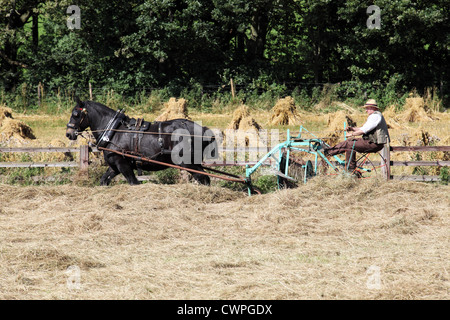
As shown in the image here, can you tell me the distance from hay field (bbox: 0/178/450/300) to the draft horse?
0.74 metres

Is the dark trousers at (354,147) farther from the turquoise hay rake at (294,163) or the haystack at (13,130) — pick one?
the haystack at (13,130)

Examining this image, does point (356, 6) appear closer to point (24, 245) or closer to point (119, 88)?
point (119, 88)

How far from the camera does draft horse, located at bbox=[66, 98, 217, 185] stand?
11047 mm

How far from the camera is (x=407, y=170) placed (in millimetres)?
13516

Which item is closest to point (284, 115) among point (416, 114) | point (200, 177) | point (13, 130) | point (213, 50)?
point (416, 114)

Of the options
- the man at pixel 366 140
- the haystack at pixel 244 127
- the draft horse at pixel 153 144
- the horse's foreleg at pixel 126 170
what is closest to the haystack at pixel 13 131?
the draft horse at pixel 153 144

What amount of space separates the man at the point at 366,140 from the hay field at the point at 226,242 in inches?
30.3

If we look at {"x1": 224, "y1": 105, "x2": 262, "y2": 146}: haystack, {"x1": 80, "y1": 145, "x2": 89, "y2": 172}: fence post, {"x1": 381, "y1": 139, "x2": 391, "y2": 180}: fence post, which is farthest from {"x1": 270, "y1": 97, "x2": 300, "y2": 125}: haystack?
{"x1": 80, "y1": 145, "x2": 89, "y2": 172}: fence post

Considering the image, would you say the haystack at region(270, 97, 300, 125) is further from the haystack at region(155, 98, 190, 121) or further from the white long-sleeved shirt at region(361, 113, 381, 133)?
the white long-sleeved shirt at region(361, 113, 381, 133)

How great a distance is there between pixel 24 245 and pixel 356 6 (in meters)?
21.7

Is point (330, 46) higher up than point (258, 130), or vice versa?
point (330, 46)

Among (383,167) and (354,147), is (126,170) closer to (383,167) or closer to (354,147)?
(354,147)

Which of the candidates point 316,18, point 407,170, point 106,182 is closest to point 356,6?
point 316,18
